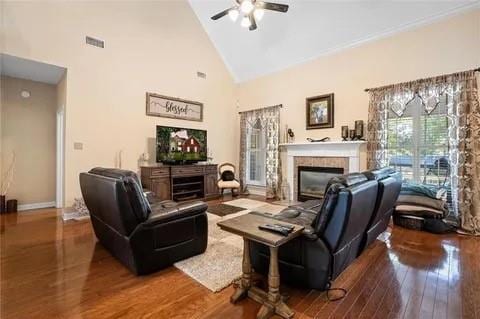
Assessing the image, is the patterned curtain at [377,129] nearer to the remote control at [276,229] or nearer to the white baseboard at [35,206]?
the remote control at [276,229]

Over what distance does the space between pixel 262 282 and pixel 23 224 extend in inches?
161

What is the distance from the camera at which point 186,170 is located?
17.8ft

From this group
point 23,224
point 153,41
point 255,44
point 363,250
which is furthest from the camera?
point 255,44

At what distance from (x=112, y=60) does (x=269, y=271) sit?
16.2 ft

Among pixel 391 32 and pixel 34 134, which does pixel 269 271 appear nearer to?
pixel 391 32

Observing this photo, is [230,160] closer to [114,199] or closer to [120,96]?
[120,96]

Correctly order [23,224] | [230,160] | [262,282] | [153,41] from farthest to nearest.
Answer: [230,160] < [153,41] < [23,224] < [262,282]

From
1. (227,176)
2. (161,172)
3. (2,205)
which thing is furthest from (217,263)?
(2,205)

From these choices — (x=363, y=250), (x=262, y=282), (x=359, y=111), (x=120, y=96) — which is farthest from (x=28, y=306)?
(x=359, y=111)

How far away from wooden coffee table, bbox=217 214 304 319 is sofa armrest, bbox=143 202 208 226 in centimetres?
70

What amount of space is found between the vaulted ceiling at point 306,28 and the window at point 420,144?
1.44 metres

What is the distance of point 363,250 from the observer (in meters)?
2.79

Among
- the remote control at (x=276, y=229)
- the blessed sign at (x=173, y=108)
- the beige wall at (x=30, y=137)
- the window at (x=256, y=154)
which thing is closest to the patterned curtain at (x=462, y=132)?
the remote control at (x=276, y=229)

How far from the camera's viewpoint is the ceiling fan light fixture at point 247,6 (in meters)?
3.45
